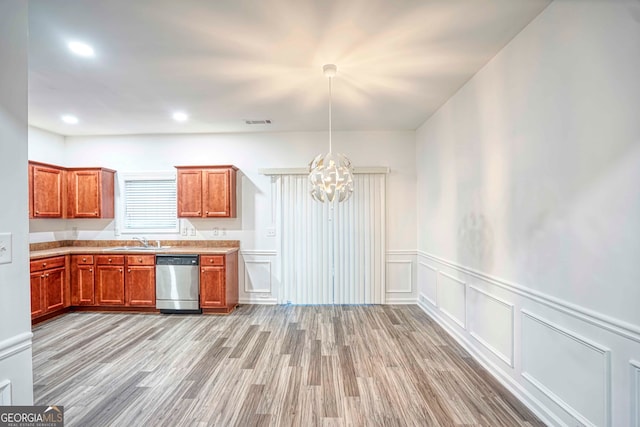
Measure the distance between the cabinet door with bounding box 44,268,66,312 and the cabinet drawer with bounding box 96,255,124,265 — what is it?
53 cm

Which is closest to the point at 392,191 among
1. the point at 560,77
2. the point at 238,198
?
the point at 238,198

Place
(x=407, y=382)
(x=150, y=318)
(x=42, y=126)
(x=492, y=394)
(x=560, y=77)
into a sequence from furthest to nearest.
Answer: (x=42, y=126), (x=150, y=318), (x=407, y=382), (x=492, y=394), (x=560, y=77)

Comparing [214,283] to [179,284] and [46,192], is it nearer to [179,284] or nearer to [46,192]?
[179,284]

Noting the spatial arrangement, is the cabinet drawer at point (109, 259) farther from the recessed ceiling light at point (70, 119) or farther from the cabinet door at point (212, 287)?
the recessed ceiling light at point (70, 119)

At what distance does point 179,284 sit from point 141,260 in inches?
28.3

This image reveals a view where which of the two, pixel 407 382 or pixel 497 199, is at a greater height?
pixel 497 199

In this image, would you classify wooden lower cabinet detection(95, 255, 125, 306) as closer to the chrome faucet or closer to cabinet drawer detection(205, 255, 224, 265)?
the chrome faucet

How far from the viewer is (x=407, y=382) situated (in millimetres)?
2514

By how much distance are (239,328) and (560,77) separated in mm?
4155

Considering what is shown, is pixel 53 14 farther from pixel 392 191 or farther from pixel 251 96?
pixel 392 191

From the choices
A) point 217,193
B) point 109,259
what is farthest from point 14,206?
point 109,259

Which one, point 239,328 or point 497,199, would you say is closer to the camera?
point 497,199

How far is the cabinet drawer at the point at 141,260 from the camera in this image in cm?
430

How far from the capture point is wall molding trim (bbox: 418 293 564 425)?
6.59 ft
